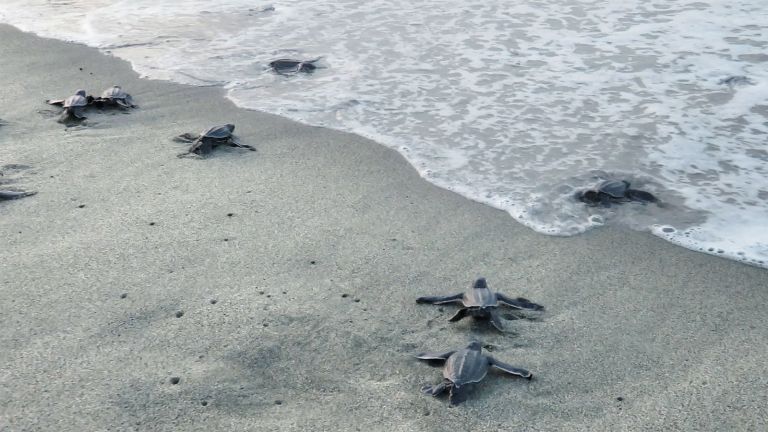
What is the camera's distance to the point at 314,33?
6.38 meters

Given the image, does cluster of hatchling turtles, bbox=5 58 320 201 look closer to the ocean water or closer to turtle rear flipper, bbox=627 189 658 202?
the ocean water

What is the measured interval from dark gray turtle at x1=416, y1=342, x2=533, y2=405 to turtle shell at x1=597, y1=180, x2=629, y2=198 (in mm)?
1577

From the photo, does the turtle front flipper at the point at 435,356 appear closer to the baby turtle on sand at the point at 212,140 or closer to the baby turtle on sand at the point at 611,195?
the baby turtle on sand at the point at 611,195

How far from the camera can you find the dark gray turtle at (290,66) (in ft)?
17.9

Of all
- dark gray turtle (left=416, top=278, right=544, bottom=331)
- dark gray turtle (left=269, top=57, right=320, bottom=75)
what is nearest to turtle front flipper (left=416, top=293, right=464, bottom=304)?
dark gray turtle (left=416, top=278, right=544, bottom=331)

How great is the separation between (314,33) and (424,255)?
373 centimetres

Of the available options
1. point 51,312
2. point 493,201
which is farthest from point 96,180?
point 493,201

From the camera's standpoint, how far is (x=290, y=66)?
5504 mm

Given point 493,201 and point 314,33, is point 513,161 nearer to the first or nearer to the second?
point 493,201

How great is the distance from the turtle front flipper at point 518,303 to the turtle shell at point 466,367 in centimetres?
41

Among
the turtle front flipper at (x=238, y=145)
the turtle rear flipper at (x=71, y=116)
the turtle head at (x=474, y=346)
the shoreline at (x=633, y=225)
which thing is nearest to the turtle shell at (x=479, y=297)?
the turtle head at (x=474, y=346)

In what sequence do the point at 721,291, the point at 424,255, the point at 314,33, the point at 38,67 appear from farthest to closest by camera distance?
the point at 314,33
the point at 38,67
the point at 424,255
the point at 721,291

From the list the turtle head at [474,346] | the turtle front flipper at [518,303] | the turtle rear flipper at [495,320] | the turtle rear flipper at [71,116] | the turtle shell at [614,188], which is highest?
the turtle rear flipper at [71,116]

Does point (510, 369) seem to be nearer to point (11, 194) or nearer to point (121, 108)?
point (11, 194)
